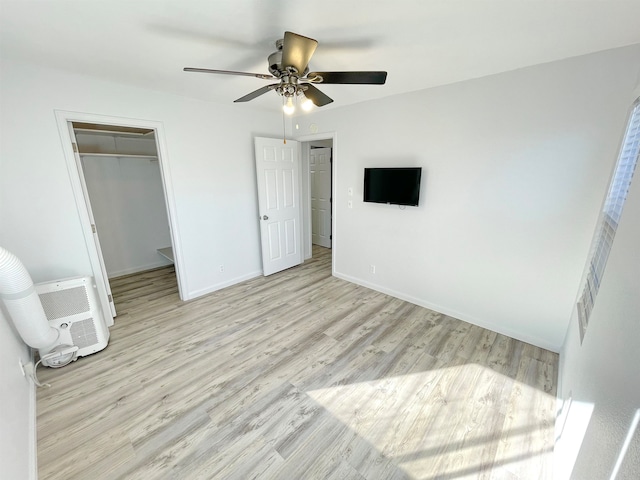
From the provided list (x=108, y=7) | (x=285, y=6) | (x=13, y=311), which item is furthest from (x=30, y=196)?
(x=285, y=6)

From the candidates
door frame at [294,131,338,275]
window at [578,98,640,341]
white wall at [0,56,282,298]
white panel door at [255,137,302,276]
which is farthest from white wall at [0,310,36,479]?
door frame at [294,131,338,275]

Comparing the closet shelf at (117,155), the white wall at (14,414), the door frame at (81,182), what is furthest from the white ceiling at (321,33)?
the white wall at (14,414)

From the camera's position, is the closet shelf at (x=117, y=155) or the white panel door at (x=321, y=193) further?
the white panel door at (x=321, y=193)

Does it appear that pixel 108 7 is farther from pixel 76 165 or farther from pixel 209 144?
pixel 209 144

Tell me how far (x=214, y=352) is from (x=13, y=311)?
1.39 m

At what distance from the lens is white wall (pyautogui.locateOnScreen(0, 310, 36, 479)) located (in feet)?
3.85

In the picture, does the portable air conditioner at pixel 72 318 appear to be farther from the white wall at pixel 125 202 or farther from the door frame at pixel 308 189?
the door frame at pixel 308 189

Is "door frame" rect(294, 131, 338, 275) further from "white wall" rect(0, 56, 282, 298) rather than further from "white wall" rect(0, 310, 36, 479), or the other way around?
"white wall" rect(0, 310, 36, 479)

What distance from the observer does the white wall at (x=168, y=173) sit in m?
2.09

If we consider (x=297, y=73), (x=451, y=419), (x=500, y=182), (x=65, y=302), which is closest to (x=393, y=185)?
(x=500, y=182)

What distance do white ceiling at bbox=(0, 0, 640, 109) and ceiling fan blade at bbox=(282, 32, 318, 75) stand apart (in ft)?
0.52

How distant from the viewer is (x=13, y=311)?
A: 179 centimetres

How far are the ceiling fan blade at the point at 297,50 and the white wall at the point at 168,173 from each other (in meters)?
1.95

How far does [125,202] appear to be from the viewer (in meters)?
3.99
